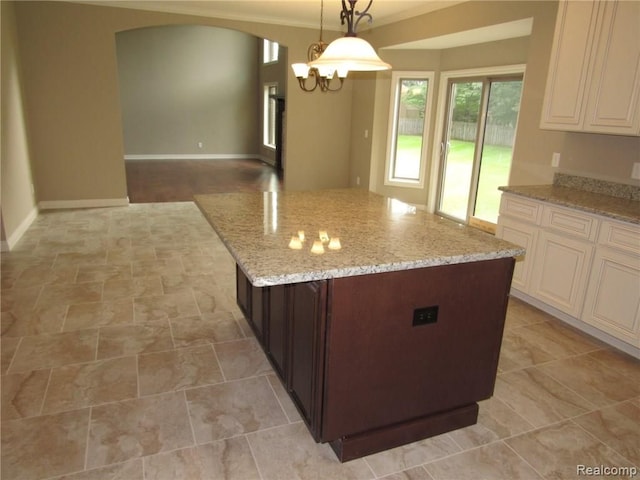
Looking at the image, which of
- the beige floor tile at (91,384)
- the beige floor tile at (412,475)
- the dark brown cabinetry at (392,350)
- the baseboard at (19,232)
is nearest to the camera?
the dark brown cabinetry at (392,350)

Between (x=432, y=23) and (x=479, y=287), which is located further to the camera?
(x=432, y=23)

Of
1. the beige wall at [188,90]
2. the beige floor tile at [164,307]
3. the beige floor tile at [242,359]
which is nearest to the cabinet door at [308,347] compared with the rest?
the beige floor tile at [242,359]

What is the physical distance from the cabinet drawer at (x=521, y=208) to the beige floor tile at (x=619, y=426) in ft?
4.71

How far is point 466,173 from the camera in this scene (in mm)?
6207

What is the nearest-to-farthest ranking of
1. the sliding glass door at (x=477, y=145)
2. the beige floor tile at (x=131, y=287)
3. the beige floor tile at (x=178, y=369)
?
the beige floor tile at (x=178, y=369)
the beige floor tile at (x=131, y=287)
the sliding glass door at (x=477, y=145)

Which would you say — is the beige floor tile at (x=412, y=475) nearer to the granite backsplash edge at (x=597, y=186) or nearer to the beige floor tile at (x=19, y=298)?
the granite backsplash edge at (x=597, y=186)

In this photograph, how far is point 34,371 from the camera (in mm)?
2555

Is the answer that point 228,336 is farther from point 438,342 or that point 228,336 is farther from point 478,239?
point 478,239

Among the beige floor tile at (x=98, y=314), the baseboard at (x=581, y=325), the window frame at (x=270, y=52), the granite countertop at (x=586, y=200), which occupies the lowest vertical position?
the beige floor tile at (x=98, y=314)

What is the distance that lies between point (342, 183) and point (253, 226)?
18.0ft

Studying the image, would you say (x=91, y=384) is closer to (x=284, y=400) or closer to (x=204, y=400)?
(x=204, y=400)

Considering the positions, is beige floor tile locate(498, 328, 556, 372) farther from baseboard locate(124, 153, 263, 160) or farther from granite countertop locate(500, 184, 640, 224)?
baseboard locate(124, 153, 263, 160)

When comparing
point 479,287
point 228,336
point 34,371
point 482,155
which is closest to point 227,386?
point 228,336

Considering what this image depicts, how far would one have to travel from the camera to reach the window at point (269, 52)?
10734mm
